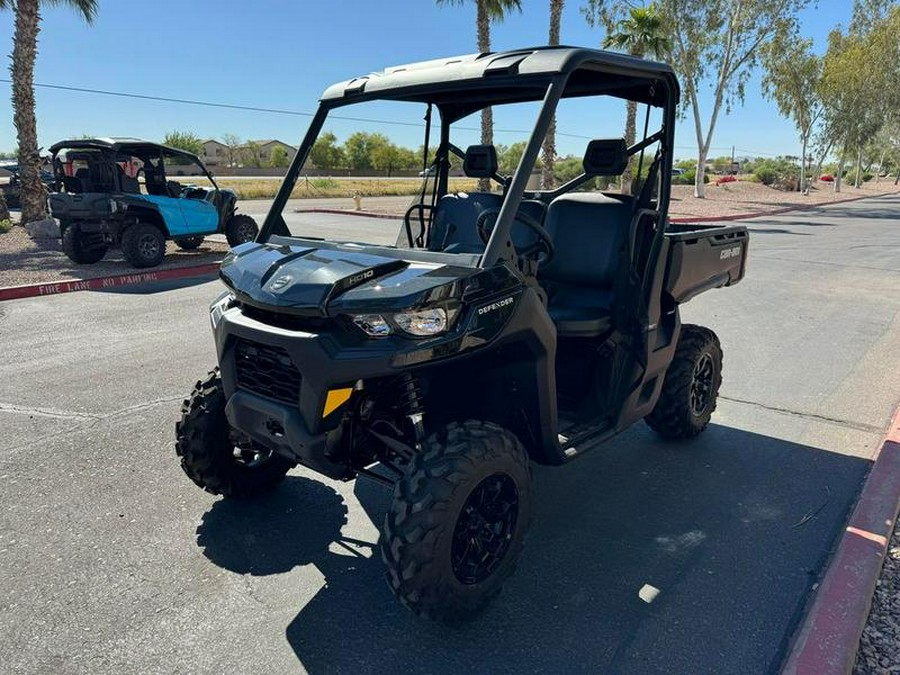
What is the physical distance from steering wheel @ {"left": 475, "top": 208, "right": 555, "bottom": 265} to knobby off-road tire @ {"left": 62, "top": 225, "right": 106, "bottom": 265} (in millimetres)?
10057

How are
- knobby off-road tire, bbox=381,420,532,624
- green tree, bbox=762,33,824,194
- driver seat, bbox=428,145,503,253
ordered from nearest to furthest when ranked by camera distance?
knobby off-road tire, bbox=381,420,532,624, driver seat, bbox=428,145,503,253, green tree, bbox=762,33,824,194

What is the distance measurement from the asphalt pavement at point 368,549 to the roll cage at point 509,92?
1.43 m

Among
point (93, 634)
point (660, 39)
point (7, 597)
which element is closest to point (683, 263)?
point (93, 634)

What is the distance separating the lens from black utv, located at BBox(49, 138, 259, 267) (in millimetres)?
10422

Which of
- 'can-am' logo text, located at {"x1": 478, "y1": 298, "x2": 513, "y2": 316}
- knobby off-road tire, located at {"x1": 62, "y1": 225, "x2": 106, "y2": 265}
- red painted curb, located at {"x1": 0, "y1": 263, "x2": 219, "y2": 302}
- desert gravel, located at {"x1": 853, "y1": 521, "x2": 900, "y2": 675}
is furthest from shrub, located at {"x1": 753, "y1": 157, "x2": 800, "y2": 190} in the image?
'can-am' logo text, located at {"x1": 478, "y1": 298, "x2": 513, "y2": 316}

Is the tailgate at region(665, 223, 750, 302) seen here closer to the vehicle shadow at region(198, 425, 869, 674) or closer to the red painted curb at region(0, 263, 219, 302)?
the vehicle shadow at region(198, 425, 869, 674)

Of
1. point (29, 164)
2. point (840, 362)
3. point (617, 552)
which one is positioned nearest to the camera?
point (617, 552)

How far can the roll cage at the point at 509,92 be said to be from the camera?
8.73 feet

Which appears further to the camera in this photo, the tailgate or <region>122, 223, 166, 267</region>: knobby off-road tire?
<region>122, 223, 166, 267</region>: knobby off-road tire

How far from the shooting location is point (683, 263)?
12.4ft

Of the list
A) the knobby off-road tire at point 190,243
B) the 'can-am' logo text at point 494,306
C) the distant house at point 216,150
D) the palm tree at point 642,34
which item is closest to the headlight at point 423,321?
the 'can-am' logo text at point 494,306

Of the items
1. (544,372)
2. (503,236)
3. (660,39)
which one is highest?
(660,39)

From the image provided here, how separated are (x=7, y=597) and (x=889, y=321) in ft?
29.6

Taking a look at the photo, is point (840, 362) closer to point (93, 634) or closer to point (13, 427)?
point (93, 634)
